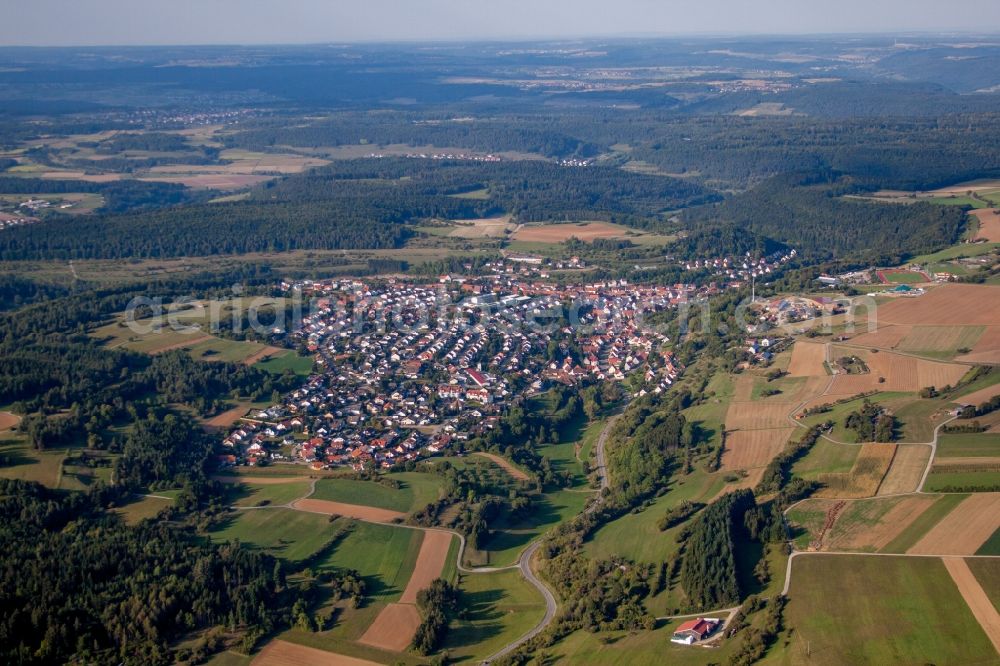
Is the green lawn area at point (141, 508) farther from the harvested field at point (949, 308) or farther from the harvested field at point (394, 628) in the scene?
the harvested field at point (949, 308)

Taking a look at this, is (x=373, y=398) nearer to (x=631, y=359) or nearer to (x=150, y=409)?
(x=150, y=409)

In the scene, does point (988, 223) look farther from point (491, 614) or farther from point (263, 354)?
point (491, 614)

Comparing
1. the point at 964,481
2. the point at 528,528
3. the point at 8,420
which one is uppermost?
the point at 964,481

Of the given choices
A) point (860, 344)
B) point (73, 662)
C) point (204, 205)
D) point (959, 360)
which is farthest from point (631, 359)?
point (204, 205)

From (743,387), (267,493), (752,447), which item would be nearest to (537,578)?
(267,493)

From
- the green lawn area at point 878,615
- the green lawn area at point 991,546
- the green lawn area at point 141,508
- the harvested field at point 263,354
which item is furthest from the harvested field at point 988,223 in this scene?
the green lawn area at point 141,508
